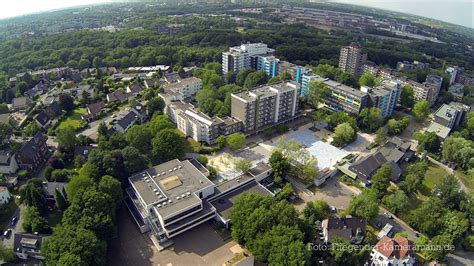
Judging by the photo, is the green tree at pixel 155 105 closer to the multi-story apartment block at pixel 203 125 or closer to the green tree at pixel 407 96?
the multi-story apartment block at pixel 203 125

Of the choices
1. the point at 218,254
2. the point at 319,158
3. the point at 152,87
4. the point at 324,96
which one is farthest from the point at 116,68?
the point at 218,254

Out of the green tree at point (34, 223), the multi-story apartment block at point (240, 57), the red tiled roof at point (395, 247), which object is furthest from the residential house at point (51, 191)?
the multi-story apartment block at point (240, 57)

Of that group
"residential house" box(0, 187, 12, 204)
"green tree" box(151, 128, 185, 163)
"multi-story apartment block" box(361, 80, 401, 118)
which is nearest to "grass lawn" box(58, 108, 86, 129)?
"residential house" box(0, 187, 12, 204)

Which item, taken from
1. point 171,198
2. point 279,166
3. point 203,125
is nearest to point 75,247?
point 171,198

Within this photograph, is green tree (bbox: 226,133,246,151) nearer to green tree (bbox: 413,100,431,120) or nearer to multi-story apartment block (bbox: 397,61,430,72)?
green tree (bbox: 413,100,431,120)

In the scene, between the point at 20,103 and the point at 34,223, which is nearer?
the point at 34,223

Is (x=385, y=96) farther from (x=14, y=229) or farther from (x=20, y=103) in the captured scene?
(x=20, y=103)
